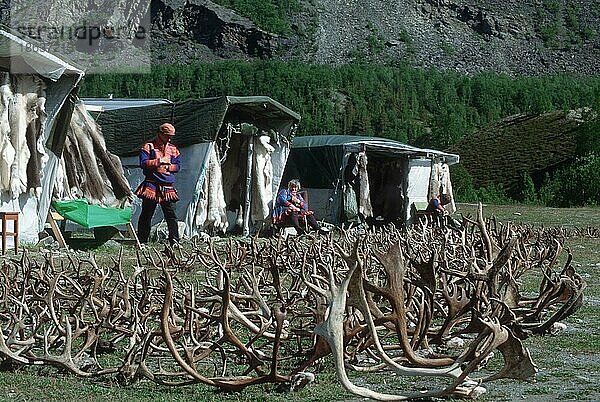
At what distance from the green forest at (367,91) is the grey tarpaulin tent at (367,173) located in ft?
186

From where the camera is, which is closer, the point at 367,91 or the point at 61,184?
the point at 61,184

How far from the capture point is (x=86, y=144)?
15.8m

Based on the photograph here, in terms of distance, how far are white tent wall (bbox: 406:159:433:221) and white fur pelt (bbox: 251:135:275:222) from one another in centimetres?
619

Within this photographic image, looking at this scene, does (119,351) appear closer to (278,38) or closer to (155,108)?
(155,108)

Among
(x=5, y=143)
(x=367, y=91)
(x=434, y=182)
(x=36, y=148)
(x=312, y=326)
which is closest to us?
(x=312, y=326)

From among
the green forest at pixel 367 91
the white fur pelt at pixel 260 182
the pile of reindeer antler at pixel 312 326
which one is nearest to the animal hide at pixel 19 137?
the white fur pelt at pixel 260 182

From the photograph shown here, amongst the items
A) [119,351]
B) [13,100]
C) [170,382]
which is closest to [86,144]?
[13,100]

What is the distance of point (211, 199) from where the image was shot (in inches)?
701

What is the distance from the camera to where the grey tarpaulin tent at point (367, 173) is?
23125 mm

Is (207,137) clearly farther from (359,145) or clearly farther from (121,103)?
(359,145)

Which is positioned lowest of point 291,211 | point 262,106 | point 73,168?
point 291,211

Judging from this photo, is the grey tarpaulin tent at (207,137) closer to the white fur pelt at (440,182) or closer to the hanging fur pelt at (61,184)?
the hanging fur pelt at (61,184)

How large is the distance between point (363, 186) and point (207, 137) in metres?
6.39

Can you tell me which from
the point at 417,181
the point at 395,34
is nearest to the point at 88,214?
the point at 417,181
